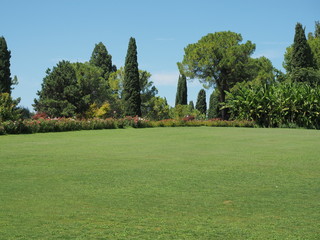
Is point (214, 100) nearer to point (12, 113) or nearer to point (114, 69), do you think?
point (114, 69)

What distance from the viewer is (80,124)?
24234 millimetres

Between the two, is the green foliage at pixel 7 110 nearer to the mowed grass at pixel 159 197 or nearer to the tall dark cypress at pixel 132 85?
the mowed grass at pixel 159 197

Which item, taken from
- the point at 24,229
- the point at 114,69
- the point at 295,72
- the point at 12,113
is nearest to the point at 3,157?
the point at 24,229

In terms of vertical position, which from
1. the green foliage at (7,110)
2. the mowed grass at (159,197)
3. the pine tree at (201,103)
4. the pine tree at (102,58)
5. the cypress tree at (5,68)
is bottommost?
the mowed grass at (159,197)

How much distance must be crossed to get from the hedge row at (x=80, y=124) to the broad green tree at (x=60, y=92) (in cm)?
1095

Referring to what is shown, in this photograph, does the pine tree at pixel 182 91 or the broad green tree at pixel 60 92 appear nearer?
the broad green tree at pixel 60 92

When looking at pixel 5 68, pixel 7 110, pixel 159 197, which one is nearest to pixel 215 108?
pixel 5 68

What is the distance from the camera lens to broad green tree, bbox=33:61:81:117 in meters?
36.7

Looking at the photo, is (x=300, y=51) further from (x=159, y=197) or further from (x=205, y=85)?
(x=159, y=197)

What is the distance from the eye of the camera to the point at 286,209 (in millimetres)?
5734

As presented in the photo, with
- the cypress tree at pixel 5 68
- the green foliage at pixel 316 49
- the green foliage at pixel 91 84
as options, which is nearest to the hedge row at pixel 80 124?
the green foliage at pixel 91 84

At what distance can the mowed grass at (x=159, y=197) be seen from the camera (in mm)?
4758

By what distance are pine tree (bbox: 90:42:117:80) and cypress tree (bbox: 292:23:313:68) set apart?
73.0 ft

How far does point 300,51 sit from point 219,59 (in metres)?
8.04
